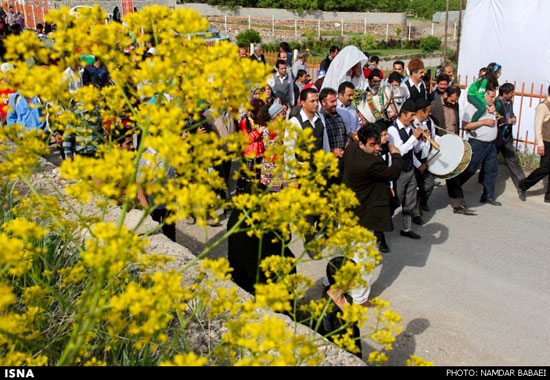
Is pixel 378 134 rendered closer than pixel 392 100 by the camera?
Yes

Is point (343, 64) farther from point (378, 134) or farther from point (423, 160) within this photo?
point (378, 134)

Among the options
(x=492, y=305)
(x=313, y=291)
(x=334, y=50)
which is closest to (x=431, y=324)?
(x=492, y=305)

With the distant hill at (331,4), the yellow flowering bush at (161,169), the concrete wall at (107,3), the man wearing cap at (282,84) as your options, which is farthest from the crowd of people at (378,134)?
the distant hill at (331,4)

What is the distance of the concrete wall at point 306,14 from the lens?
44938 mm

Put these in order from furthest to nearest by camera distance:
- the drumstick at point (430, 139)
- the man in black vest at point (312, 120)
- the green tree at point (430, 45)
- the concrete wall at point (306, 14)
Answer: the concrete wall at point (306, 14)
the green tree at point (430, 45)
the drumstick at point (430, 139)
the man in black vest at point (312, 120)

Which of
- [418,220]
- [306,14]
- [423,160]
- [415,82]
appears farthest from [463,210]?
[306,14]

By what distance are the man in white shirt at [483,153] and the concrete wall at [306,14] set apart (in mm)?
38979

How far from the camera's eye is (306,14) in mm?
45469

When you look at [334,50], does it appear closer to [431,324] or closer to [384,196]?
[384,196]

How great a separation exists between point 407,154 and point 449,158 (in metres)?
0.71

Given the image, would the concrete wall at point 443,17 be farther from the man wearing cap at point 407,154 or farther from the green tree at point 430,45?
the man wearing cap at point 407,154

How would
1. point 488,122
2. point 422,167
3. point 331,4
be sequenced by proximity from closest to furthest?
1. point 422,167
2. point 488,122
3. point 331,4

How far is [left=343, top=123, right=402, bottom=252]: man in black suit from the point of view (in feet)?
18.1
